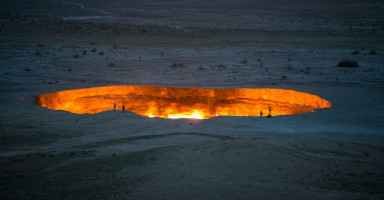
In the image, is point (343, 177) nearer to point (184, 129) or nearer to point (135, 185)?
point (135, 185)

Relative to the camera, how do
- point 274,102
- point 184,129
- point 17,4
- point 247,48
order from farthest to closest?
point 17,4, point 247,48, point 274,102, point 184,129

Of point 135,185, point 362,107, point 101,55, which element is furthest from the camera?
point 101,55

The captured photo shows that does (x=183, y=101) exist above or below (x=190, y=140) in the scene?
above

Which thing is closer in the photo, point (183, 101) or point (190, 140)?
point (190, 140)

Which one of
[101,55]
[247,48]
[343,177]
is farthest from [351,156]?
[247,48]

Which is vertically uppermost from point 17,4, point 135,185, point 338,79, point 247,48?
point 17,4

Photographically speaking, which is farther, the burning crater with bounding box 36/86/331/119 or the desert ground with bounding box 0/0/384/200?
the burning crater with bounding box 36/86/331/119

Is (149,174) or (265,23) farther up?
(265,23)

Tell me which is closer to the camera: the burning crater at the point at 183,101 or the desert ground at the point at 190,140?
the desert ground at the point at 190,140
